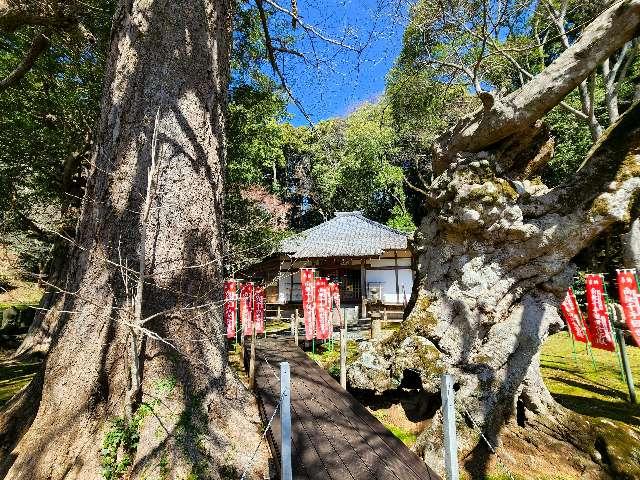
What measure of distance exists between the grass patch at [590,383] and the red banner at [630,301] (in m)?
1.27

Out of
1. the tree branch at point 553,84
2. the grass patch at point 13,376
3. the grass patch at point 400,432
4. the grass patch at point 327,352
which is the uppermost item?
the tree branch at point 553,84

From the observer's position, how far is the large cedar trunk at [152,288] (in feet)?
8.23

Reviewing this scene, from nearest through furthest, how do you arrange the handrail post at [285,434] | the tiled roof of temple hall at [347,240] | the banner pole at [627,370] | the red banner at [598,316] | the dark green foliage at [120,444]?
1. the handrail post at [285,434]
2. the dark green foliage at [120,444]
3. the banner pole at [627,370]
4. the red banner at [598,316]
5. the tiled roof of temple hall at [347,240]

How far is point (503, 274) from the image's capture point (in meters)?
4.63

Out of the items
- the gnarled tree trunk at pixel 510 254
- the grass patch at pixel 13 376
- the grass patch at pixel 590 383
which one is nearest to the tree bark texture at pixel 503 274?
the gnarled tree trunk at pixel 510 254

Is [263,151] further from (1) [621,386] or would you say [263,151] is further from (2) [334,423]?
(1) [621,386]

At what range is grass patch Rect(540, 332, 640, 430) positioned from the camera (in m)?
5.92

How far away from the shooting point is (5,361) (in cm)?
945

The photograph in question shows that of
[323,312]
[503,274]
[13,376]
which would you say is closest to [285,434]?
[503,274]

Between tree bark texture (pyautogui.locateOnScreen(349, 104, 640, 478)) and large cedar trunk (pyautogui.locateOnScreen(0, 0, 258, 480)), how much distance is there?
2.79 meters

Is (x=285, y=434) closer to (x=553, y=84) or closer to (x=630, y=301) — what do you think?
(x=553, y=84)

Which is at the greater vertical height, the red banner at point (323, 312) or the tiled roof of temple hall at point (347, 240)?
the tiled roof of temple hall at point (347, 240)

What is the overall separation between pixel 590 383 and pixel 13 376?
504 inches

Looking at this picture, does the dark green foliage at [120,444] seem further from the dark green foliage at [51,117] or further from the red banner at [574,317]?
the red banner at [574,317]
